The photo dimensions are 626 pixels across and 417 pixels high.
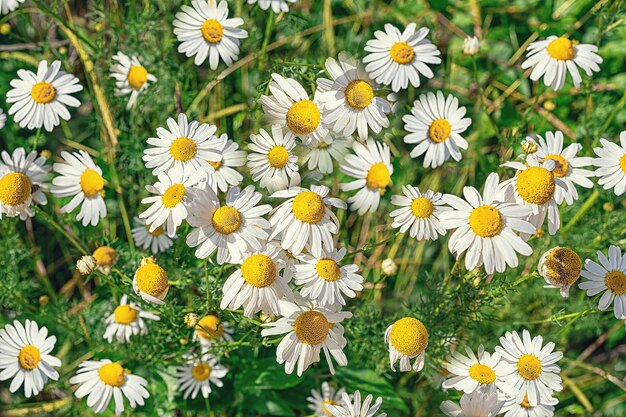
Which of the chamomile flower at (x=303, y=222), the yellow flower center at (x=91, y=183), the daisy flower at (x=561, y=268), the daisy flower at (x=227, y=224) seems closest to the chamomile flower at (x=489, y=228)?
the daisy flower at (x=561, y=268)

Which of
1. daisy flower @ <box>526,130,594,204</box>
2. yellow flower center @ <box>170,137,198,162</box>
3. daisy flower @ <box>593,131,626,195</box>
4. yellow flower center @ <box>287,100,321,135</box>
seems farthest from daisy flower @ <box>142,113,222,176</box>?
daisy flower @ <box>593,131,626,195</box>

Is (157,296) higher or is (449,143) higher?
(449,143)

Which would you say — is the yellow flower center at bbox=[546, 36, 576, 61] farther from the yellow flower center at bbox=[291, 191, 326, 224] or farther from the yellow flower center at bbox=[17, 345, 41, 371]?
the yellow flower center at bbox=[17, 345, 41, 371]

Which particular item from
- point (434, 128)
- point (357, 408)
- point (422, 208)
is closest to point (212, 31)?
point (434, 128)

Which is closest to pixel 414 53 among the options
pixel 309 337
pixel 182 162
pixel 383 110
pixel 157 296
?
pixel 383 110

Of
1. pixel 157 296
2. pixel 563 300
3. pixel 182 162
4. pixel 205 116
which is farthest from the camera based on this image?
pixel 205 116

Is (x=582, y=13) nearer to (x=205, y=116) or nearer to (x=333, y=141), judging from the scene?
(x=333, y=141)

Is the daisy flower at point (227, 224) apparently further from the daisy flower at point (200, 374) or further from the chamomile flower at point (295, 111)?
the daisy flower at point (200, 374)
